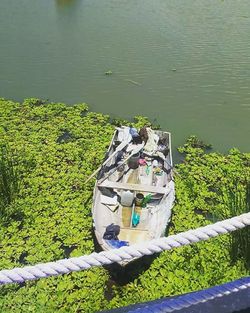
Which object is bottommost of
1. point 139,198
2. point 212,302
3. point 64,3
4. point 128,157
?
point 139,198

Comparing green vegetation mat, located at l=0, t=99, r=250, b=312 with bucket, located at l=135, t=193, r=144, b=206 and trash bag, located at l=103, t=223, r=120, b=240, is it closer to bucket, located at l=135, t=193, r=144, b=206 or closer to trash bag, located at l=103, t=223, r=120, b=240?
trash bag, located at l=103, t=223, r=120, b=240

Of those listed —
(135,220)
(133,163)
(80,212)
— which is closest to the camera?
(135,220)

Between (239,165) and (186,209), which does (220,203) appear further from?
(239,165)

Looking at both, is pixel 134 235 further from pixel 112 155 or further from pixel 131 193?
pixel 112 155

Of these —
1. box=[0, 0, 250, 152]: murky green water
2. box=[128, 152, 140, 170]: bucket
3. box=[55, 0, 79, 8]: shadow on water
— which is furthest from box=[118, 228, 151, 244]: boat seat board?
box=[55, 0, 79, 8]: shadow on water

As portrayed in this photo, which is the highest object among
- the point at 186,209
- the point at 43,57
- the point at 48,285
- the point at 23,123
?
the point at 43,57

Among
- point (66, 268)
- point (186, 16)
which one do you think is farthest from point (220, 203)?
point (186, 16)

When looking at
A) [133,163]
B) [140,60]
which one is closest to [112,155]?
[133,163]
